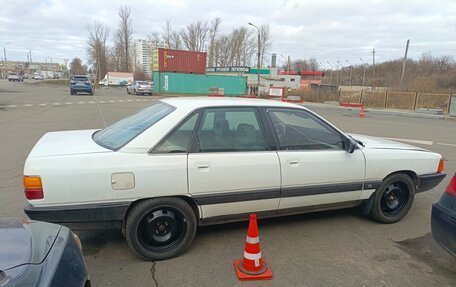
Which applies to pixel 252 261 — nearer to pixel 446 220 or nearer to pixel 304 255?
pixel 304 255

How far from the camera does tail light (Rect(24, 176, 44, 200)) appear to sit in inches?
101

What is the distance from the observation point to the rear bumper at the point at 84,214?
103 inches

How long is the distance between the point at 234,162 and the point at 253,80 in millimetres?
53395

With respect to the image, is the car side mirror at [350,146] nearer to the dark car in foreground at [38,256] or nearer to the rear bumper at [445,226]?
the rear bumper at [445,226]

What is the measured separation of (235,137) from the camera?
3188mm

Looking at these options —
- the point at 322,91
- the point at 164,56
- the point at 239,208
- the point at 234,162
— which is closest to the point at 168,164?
the point at 234,162

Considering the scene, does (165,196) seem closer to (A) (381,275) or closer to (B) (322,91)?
(A) (381,275)

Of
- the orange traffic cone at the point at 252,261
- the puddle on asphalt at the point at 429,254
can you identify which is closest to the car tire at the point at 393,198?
the puddle on asphalt at the point at 429,254

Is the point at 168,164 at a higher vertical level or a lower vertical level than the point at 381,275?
higher

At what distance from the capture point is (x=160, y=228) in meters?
2.95

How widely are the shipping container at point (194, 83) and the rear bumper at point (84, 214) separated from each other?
34.4m

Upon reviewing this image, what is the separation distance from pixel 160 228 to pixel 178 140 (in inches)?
34.5

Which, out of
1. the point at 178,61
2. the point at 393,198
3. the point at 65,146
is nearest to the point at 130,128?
the point at 65,146

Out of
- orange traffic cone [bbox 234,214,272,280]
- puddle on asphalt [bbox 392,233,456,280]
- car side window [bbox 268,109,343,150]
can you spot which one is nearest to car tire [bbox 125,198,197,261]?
orange traffic cone [bbox 234,214,272,280]
